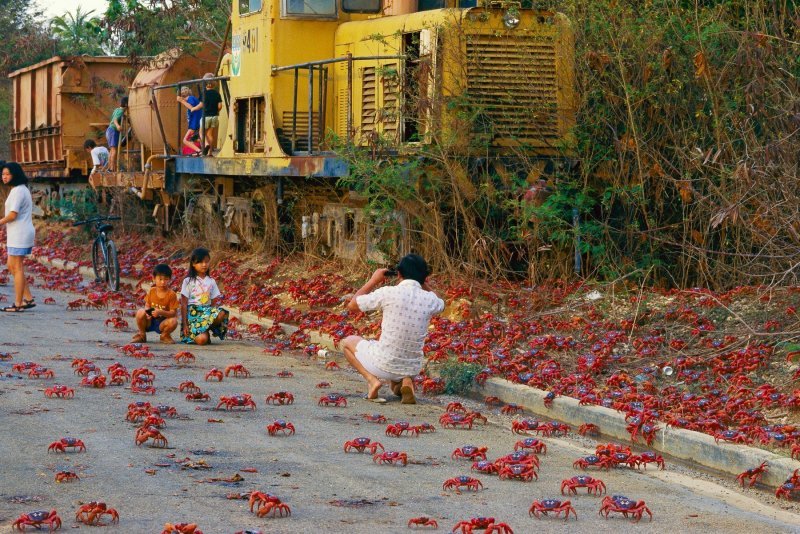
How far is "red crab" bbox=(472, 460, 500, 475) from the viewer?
759 centimetres

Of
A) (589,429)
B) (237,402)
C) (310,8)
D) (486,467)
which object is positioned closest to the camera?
(486,467)

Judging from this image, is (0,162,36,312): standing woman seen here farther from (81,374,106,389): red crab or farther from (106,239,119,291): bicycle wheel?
(81,374,106,389): red crab

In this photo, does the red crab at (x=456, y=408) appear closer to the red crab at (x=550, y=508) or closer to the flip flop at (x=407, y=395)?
the flip flop at (x=407, y=395)

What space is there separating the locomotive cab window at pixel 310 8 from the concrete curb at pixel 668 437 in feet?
27.2

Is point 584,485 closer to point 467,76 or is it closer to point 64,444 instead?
point 64,444

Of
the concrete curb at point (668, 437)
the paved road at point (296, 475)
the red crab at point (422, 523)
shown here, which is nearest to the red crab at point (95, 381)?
the paved road at point (296, 475)

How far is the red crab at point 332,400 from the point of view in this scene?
10.0 m

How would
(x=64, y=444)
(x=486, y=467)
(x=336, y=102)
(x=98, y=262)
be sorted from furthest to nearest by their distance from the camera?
(x=98, y=262), (x=336, y=102), (x=64, y=444), (x=486, y=467)

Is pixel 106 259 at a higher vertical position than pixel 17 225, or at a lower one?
lower

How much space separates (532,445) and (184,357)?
4857 mm

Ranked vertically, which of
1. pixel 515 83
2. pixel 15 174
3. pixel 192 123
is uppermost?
pixel 515 83

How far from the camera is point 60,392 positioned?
9953 millimetres

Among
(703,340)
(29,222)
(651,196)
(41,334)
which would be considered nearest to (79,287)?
(29,222)

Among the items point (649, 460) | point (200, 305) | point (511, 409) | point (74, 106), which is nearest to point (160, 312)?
point (200, 305)
